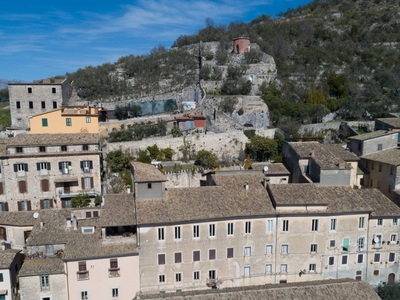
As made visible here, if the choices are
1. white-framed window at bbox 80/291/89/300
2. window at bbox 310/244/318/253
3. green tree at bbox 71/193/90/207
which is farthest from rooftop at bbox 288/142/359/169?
green tree at bbox 71/193/90/207

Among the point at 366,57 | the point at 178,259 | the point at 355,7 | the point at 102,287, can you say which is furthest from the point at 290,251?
the point at 355,7

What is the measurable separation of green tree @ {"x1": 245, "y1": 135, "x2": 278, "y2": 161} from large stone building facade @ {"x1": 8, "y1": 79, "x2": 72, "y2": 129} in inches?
1153

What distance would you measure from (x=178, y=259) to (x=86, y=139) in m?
16.9

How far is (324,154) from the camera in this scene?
111ft

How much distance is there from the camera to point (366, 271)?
29047 millimetres

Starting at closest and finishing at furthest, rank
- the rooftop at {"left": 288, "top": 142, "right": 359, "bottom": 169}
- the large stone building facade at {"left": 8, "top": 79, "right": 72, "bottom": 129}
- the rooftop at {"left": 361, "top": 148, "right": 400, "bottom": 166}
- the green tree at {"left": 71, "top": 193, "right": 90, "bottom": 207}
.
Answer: the rooftop at {"left": 288, "top": 142, "right": 359, "bottom": 169}
the rooftop at {"left": 361, "top": 148, "right": 400, "bottom": 166}
the green tree at {"left": 71, "top": 193, "right": 90, "bottom": 207}
the large stone building facade at {"left": 8, "top": 79, "right": 72, "bottom": 129}

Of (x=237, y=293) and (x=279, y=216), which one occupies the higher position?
(x=279, y=216)

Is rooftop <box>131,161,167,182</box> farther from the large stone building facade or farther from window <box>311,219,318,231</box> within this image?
the large stone building facade

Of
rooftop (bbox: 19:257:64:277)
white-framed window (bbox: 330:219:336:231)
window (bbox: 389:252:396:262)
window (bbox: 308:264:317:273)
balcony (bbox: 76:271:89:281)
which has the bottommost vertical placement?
window (bbox: 308:264:317:273)

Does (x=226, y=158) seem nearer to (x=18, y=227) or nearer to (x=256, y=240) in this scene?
(x=256, y=240)

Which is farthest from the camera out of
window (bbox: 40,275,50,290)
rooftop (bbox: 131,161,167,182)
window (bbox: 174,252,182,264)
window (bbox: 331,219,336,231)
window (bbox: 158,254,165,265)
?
window (bbox: 331,219,336,231)

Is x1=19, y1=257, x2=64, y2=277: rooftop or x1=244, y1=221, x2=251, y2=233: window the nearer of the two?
x1=19, y1=257, x2=64, y2=277: rooftop

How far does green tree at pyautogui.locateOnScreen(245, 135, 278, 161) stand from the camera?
44781 mm

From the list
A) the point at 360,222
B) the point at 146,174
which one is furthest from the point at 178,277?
the point at 360,222
